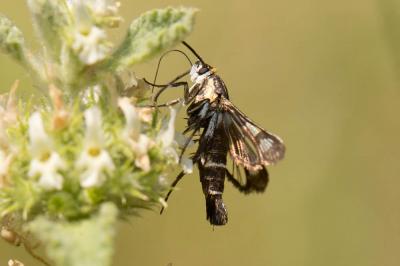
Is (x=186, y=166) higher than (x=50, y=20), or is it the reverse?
(x=50, y=20)

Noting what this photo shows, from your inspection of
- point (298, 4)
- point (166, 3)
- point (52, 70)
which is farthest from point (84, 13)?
point (298, 4)

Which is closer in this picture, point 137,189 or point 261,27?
point 137,189

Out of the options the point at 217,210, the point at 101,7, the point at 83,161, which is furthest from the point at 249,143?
the point at 83,161

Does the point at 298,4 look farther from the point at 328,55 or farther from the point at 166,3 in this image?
the point at 166,3

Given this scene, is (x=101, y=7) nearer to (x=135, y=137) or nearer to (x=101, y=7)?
(x=101, y=7)

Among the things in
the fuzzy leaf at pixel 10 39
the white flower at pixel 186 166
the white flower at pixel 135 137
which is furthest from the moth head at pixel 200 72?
the fuzzy leaf at pixel 10 39

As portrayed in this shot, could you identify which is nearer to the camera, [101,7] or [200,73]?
[101,7]

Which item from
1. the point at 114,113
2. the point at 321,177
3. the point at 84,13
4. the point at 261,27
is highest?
the point at 261,27

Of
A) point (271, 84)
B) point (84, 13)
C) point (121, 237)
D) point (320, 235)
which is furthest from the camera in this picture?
point (271, 84)
